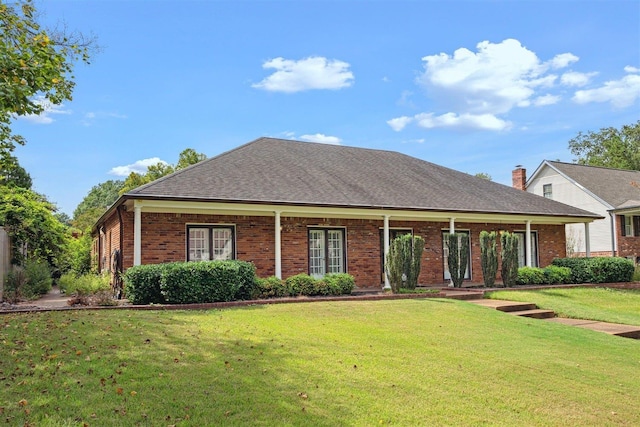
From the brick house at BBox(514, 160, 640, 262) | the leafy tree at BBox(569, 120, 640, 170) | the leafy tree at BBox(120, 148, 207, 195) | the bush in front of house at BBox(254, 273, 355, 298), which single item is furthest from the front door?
the leafy tree at BBox(569, 120, 640, 170)

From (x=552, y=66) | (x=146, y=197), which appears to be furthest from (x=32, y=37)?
(x=552, y=66)

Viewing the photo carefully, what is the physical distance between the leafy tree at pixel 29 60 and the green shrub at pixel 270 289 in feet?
21.2

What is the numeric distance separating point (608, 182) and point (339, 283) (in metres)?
26.6

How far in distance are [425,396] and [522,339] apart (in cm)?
454

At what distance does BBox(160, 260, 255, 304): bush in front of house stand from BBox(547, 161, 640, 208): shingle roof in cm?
2536

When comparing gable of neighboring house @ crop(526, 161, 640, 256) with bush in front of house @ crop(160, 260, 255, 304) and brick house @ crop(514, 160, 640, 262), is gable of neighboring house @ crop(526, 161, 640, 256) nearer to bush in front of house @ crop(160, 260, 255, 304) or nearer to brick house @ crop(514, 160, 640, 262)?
brick house @ crop(514, 160, 640, 262)

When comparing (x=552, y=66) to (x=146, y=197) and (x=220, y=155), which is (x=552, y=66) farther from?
(x=146, y=197)

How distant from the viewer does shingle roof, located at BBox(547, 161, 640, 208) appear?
99.2 feet

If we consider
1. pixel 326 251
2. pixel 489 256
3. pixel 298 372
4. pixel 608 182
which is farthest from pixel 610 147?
pixel 298 372

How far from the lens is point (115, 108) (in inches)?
667

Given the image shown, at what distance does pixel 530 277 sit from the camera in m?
18.4

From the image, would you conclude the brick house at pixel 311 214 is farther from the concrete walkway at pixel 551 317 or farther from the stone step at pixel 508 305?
the concrete walkway at pixel 551 317

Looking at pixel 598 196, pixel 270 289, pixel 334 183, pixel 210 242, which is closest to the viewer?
pixel 270 289

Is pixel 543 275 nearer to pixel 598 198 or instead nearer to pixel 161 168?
pixel 598 198
